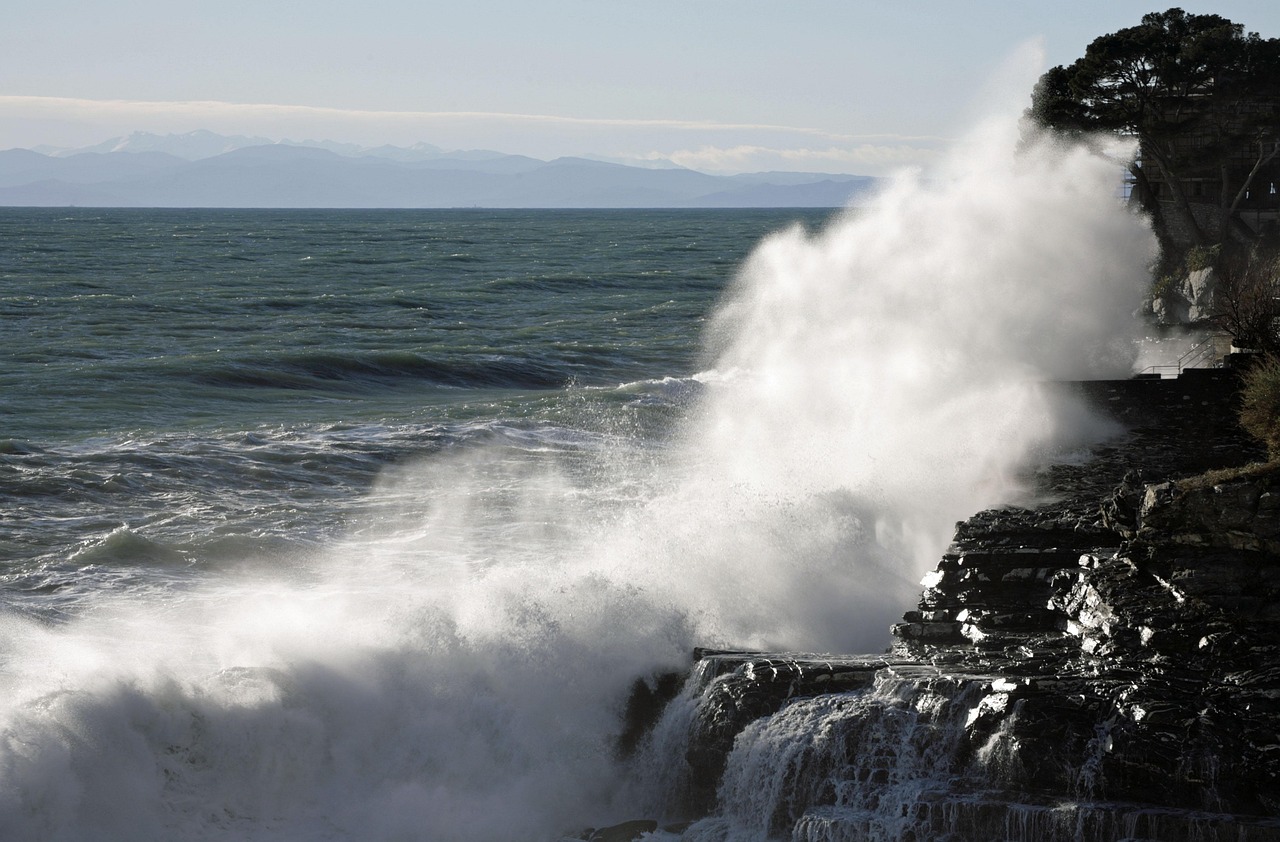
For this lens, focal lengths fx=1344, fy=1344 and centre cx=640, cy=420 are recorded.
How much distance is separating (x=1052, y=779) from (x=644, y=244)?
12084 cm

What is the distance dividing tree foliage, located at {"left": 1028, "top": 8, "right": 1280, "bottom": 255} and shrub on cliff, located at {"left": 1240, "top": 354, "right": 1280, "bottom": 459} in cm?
2172

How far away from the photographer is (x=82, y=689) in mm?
14867

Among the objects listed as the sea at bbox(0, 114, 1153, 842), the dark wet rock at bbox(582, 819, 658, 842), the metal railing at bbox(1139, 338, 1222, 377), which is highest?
the metal railing at bbox(1139, 338, 1222, 377)

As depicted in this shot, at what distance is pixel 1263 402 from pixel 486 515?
13.6 metres

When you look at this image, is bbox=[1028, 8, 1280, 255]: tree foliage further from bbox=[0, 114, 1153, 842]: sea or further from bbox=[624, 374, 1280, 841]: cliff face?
bbox=[624, 374, 1280, 841]: cliff face

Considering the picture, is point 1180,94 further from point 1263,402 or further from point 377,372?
point 377,372

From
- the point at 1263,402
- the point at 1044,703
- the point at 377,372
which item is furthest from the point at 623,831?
the point at 377,372

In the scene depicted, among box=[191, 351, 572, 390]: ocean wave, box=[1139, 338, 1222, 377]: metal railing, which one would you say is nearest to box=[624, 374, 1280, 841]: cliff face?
box=[1139, 338, 1222, 377]: metal railing

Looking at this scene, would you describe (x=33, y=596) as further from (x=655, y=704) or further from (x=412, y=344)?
(x=412, y=344)

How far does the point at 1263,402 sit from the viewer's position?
20984 millimetres

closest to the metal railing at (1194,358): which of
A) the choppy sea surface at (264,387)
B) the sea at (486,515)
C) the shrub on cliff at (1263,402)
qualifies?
the sea at (486,515)

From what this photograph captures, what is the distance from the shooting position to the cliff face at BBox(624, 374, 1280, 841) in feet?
41.3

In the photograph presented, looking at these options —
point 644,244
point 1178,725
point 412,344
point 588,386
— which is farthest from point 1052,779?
point 644,244

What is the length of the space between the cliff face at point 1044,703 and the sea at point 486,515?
1375 millimetres
